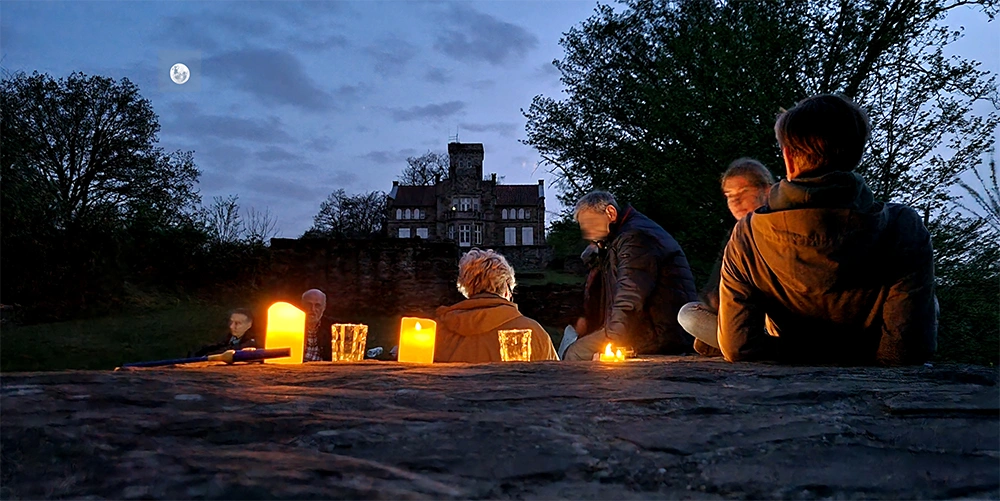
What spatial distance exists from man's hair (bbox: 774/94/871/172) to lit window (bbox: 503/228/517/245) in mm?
51319

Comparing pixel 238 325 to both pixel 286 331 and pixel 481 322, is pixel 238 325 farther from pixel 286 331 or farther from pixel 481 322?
pixel 286 331

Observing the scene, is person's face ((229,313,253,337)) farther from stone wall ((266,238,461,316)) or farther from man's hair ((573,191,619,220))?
stone wall ((266,238,461,316))

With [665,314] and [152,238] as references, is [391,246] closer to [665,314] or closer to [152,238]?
[152,238]

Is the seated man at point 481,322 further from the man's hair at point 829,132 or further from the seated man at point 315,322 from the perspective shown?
the seated man at point 315,322

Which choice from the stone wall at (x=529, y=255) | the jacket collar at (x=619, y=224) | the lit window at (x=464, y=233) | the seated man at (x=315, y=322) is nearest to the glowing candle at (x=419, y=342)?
the jacket collar at (x=619, y=224)

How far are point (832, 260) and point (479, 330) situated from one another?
2162 mm

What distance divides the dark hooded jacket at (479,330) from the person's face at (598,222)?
3.25 feet

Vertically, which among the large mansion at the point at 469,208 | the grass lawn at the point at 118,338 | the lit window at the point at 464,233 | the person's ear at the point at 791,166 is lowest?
the grass lawn at the point at 118,338

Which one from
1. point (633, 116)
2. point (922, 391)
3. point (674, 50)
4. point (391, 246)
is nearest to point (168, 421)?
point (922, 391)

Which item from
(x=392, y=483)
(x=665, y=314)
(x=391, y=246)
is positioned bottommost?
(x=392, y=483)

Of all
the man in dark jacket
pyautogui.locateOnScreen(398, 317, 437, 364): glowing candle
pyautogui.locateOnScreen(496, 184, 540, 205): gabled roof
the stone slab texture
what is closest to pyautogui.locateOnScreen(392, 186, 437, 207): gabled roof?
pyautogui.locateOnScreen(496, 184, 540, 205): gabled roof

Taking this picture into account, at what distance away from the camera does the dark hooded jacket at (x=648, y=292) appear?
14.1 feet

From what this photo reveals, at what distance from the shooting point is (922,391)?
1.73 meters

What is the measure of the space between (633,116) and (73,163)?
18.9 metres
